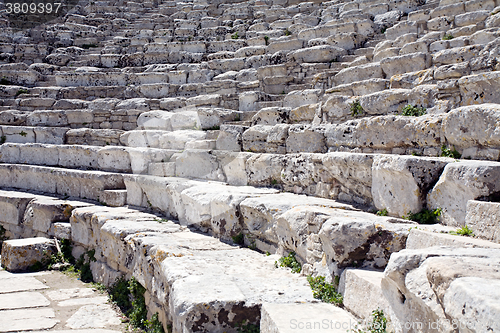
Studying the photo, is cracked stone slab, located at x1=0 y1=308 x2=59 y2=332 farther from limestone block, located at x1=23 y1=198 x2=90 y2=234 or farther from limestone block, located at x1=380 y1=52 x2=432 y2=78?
limestone block, located at x1=380 y1=52 x2=432 y2=78

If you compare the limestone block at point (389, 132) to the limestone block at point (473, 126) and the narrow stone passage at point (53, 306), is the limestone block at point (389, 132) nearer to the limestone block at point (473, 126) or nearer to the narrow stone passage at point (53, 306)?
the limestone block at point (473, 126)

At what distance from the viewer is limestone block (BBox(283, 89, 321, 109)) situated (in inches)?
262

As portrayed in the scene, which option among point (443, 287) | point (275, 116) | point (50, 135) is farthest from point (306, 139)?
point (50, 135)

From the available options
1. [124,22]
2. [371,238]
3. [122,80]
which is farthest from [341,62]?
[124,22]

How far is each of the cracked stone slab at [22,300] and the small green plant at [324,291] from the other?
324 cm

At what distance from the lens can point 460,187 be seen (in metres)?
2.77

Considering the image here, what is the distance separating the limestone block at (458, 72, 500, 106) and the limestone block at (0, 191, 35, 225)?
22.1 feet

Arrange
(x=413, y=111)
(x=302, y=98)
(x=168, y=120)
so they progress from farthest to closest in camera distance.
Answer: (x=168, y=120) → (x=302, y=98) → (x=413, y=111)

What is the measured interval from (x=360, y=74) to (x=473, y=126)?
3.64 meters

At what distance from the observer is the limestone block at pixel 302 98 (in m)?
6.65

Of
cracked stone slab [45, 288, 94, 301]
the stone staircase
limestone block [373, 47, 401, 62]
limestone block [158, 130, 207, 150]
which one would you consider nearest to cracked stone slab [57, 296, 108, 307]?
cracked stone slab [45, 288, 94, 301]

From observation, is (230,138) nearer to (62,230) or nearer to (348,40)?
(62,230)

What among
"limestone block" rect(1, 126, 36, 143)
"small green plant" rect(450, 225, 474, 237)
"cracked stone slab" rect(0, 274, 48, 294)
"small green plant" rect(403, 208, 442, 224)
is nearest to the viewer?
"small green plant" rect(450, 225, 474, 237)

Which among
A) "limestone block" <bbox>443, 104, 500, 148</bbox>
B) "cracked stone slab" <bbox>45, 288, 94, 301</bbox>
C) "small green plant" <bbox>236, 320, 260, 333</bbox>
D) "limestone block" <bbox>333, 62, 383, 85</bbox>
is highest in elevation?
"limestone block" <bbox>333, 62, 383, 85</bbox>
